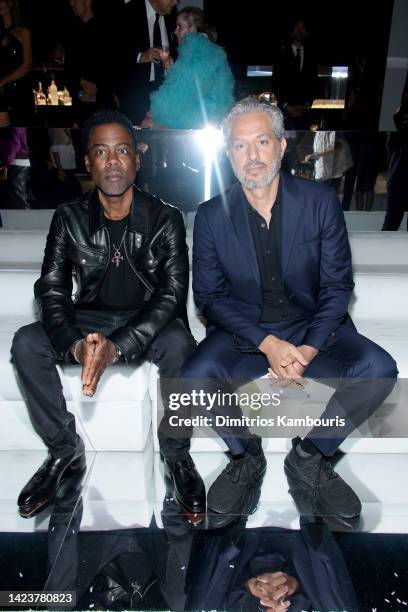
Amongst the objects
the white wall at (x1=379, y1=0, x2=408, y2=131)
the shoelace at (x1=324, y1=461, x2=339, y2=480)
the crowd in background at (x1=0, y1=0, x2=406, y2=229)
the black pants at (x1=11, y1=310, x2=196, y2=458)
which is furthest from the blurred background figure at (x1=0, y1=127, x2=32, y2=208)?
the white wall at (x1=379, y1=0, x2=408, y2=131)

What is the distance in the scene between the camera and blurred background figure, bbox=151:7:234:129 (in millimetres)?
2945

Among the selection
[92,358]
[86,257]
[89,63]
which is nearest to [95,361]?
[92,358]

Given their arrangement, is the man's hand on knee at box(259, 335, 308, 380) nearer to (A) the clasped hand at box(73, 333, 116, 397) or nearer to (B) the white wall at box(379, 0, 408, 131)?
(A) the clasped hand at box(73, 333, 116, 397)

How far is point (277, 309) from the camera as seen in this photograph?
2.02 metres

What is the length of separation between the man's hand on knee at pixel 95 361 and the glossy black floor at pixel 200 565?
1.47 feet

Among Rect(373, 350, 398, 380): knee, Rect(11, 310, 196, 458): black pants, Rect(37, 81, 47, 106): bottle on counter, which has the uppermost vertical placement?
Rect(37, 81, 47, 106): bottle on counter

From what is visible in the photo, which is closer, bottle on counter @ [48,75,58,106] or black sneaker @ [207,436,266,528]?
black sneaker @ [207,436,266,528]

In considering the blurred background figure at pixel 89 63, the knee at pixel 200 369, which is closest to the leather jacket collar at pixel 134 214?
the knee at pixel 200 369

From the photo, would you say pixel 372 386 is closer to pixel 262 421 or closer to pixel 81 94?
pixel 262 421

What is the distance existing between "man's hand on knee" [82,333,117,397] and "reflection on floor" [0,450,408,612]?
1.40 feet

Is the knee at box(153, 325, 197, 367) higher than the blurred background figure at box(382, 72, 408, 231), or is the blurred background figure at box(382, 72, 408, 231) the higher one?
the blurred background figure at box(382, 72, 408, 231)

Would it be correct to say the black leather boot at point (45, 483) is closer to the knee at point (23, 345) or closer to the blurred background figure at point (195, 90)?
the knee at point (23, 345)

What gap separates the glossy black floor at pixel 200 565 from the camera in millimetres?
1470

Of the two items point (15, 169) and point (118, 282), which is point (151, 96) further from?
point (118, 282)
